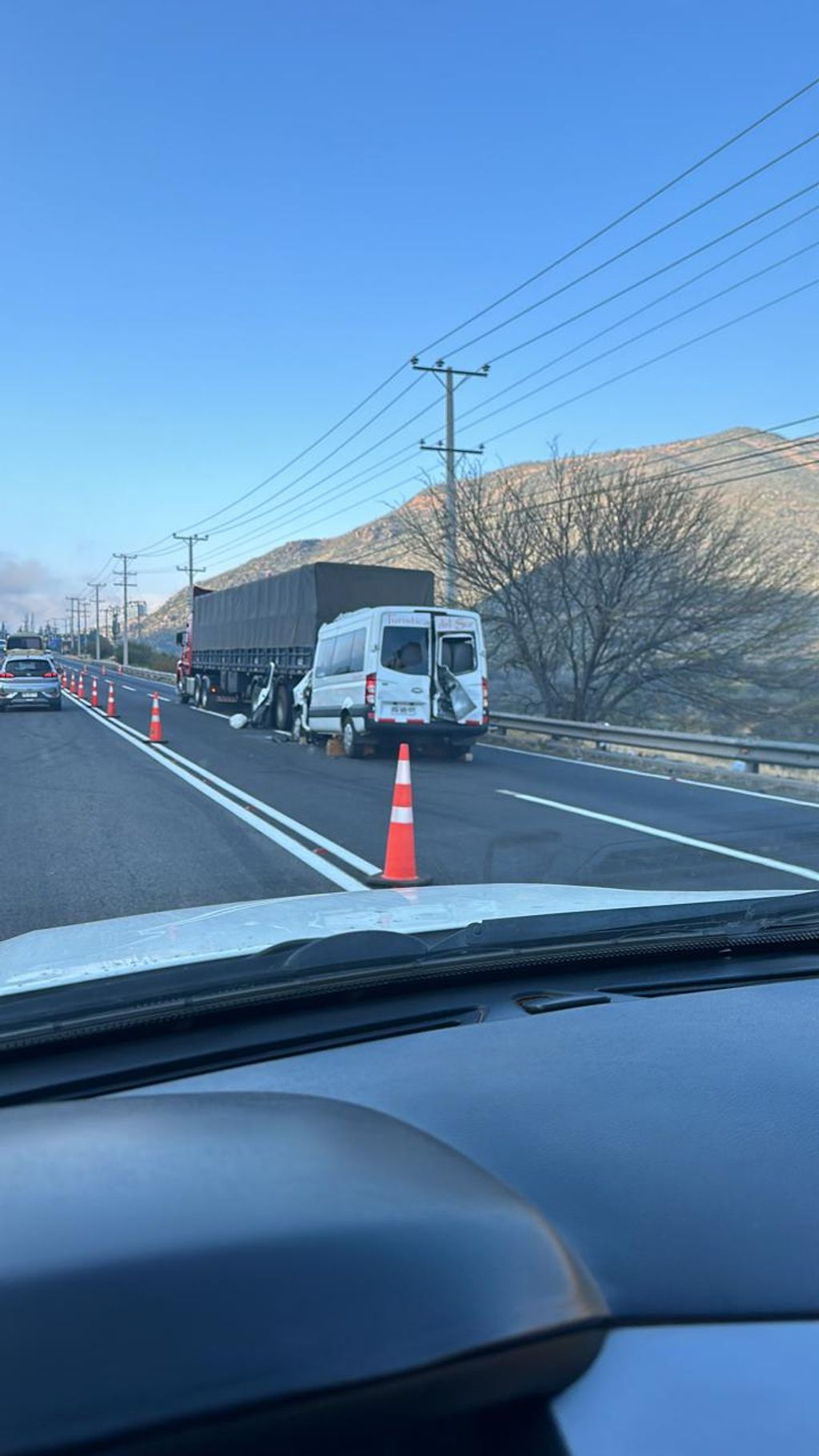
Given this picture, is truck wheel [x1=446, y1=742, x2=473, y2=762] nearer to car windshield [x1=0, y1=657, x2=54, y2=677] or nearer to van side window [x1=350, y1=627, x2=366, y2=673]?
van side window [x1=350, y1=627, x2=366, y2=673]

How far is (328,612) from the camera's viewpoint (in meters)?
25.0

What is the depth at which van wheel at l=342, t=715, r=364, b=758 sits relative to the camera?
65.5 feet

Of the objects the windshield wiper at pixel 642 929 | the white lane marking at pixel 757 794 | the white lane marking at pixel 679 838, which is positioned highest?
the windshield wiper at pixel 642 929

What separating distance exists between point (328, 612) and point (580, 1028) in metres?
22.6

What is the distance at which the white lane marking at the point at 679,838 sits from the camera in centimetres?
943

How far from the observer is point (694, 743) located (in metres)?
18.5

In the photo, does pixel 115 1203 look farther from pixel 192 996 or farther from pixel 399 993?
pixel 399 993

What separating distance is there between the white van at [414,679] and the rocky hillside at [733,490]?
8819 mm

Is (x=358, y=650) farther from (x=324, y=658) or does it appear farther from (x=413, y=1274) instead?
(x=413, y=1274)

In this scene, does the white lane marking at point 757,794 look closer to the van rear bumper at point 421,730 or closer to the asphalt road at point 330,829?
the asphalt road at point 330,829

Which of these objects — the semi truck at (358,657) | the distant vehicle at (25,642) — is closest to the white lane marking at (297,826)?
the semi truck at (358,657)

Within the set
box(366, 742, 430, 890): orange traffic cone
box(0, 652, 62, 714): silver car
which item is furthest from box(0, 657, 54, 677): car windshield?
box(366, 742, 430, 890): orange traffic cone

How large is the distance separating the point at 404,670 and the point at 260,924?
15697mm

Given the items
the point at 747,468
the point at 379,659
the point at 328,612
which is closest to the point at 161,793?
the point at 379,659
